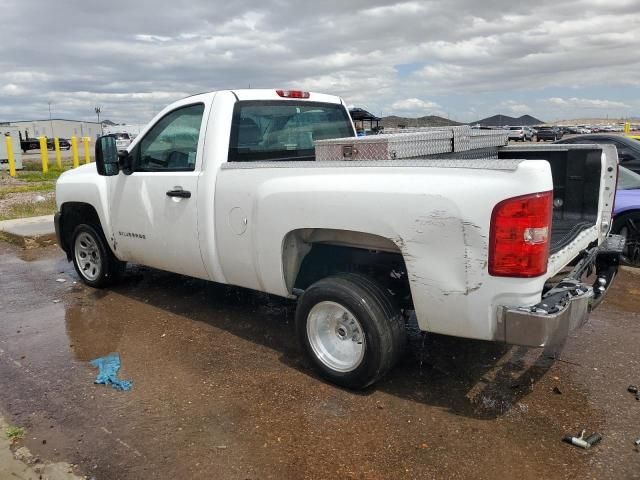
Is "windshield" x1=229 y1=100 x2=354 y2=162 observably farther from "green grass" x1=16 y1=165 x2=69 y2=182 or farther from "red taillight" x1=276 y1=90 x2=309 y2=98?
"green grass" x1=16 y1=165 x2=69 y2=182

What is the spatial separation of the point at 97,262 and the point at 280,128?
8.89ft

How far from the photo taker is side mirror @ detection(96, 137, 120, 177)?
194 inches

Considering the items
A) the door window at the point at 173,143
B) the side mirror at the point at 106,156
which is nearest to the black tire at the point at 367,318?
the door window at the point at 173,143

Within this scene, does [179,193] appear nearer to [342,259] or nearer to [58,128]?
[342,259]

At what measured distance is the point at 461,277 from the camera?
3004 mm

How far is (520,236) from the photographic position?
111 inches

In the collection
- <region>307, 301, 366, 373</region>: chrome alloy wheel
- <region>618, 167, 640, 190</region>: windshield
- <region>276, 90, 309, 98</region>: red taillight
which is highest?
<region>276, 90, 309, 98</region>: red taillight

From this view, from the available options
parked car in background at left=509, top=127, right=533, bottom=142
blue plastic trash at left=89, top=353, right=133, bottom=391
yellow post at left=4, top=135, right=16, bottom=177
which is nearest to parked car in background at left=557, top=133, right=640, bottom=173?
parked car in background at left=509, top=127, right=533, bottom=142

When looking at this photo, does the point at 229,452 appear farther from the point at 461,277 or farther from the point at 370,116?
the point at 370,116

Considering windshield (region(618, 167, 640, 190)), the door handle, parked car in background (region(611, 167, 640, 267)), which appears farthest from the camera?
windshield (region(618, 167, 640, 190))

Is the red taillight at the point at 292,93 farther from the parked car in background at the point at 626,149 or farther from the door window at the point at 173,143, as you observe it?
the parked car in background at the point at 626,149

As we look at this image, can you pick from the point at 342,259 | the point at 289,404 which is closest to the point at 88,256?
the point at 342,259

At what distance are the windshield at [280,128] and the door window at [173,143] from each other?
1.20 ft

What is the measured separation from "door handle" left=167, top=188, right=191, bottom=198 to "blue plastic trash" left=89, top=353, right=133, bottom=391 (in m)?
1.39
